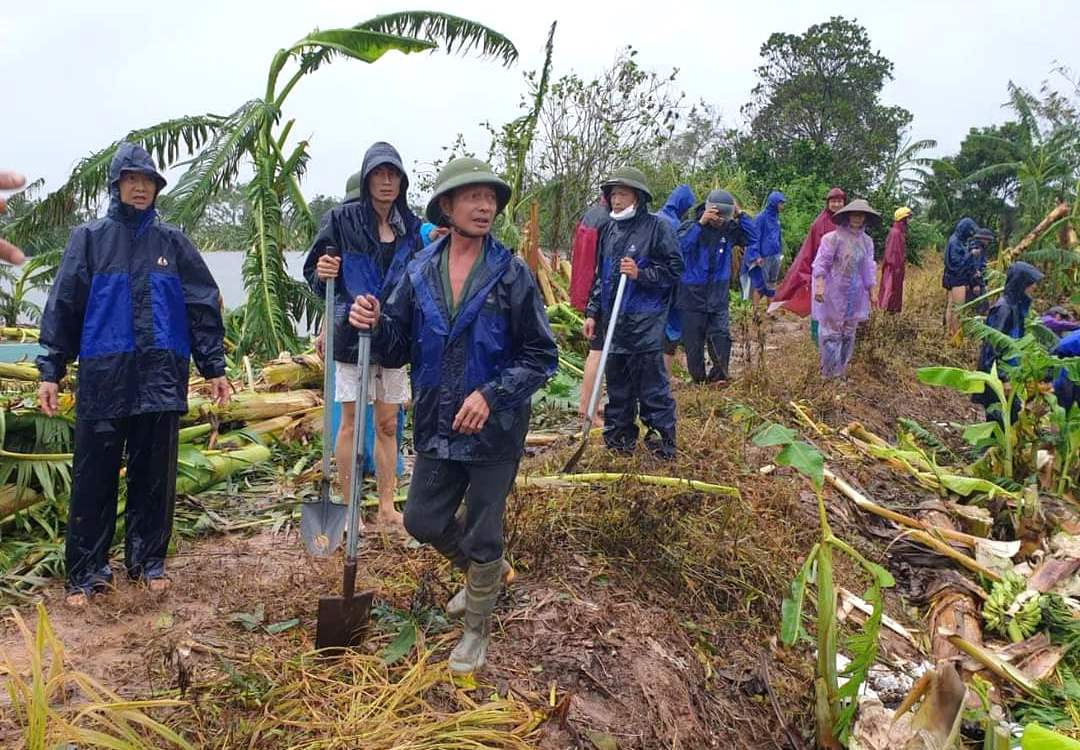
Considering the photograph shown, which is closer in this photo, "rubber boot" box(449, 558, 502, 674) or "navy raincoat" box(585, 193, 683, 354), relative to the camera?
"rubber boot" box(449, 558, 502, 674)

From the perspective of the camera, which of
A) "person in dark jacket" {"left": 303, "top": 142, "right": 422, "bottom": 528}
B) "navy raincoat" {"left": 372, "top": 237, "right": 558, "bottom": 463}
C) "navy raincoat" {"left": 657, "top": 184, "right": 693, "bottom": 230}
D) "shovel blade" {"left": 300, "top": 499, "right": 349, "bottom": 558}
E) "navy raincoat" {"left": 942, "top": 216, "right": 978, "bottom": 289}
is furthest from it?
"navy raincoat" {"left": 942, "top": 216, "right": 978, "bottom": 289}

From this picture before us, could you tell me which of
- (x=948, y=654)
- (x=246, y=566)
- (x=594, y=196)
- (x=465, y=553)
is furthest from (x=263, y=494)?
(x=594, y=196)

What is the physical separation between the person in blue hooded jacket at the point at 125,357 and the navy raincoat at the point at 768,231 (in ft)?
26.0

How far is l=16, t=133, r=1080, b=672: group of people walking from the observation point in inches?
121

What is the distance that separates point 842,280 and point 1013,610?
14.3 feet

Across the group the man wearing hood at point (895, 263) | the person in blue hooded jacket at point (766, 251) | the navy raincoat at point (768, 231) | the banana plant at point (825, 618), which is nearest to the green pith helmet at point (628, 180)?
the banana plant at point (825, 618)

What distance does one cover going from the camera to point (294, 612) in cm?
353

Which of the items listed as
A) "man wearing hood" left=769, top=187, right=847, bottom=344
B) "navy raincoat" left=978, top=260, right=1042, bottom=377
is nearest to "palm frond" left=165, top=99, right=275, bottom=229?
"man wearing hood" left=769, top=187, right=847, bottom=344

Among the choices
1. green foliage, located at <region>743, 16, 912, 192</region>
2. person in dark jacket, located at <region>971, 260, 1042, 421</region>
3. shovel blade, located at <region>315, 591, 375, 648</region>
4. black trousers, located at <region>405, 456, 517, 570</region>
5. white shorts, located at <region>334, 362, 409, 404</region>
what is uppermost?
green foliage, located at <region>743, 16, 912, 192</region>

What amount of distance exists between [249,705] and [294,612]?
2.33 feet

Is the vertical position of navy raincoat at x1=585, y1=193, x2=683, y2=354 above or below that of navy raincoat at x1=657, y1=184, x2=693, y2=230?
below

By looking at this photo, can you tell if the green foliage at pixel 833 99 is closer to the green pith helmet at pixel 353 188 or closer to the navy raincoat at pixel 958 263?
the navy raincoat at pixel 958 263

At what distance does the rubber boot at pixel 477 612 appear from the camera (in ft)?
10.3

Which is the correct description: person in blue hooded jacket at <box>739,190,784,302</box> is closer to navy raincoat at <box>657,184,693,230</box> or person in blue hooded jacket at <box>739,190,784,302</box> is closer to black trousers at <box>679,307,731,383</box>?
black trousers at <box>679,307,731,383</box>
